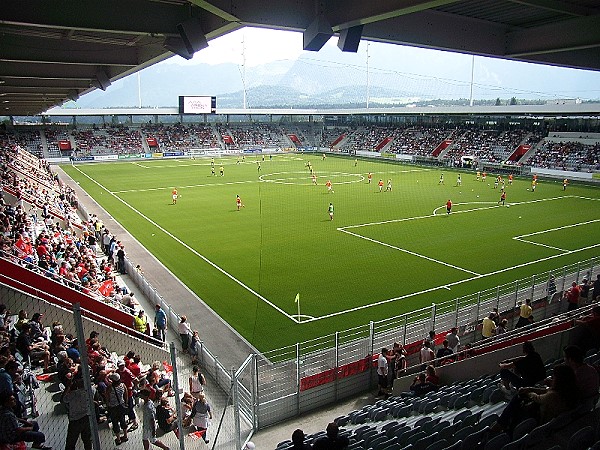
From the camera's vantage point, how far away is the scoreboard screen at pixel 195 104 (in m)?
68.1

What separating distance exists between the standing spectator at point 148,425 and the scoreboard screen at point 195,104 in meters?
65.2

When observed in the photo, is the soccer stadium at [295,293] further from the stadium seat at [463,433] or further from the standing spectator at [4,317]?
the standing spectator at [4,317]

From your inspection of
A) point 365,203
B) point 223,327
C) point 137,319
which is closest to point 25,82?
point 137,319

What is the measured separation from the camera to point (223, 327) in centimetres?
1452

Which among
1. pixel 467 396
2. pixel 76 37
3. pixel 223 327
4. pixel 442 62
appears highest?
pixel 442 62

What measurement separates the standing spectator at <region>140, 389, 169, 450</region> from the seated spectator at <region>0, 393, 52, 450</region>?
1303mm

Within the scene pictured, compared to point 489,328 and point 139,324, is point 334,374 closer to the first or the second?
point 489,328

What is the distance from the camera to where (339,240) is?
24.5 m

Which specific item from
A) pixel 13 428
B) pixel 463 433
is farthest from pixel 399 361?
pixel 13 428

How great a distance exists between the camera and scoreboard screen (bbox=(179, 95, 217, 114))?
6812 centimetres

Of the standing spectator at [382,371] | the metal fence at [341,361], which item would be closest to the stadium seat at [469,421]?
the metal fence at [341,361]

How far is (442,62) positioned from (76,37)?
13341 centimetres

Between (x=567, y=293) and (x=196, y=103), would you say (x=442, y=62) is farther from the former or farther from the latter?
(x=567, y=293)

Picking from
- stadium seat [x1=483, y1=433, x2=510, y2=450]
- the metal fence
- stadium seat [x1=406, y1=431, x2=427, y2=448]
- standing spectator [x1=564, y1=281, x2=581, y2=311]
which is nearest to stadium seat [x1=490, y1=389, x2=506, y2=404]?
stadium seat [x1=406, y1=431, x2=427, y2=448]
